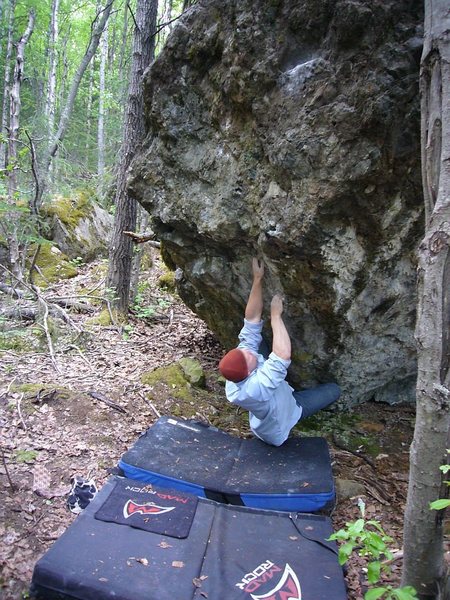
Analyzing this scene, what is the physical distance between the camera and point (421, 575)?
219 centimetres

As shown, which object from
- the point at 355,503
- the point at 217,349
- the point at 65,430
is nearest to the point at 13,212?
the point at 217,349

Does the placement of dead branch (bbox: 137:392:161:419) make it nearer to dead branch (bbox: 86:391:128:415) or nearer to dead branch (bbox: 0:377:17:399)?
dead branch (bbox: 86:391:128:415)

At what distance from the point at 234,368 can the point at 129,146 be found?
472cm

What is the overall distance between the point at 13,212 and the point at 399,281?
7.06 m

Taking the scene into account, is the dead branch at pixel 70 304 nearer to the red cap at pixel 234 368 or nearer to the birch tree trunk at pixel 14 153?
the birch tree trunk at pixel 14 153

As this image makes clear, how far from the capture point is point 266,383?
11.6 ft

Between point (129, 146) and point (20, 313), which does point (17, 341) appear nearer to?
point (20, 313)

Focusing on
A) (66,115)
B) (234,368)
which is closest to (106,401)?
(234,368)

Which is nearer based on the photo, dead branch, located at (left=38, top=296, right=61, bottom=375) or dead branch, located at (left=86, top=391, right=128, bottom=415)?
dead branch, located at (left=86, top=391, right=128, bottom=415)

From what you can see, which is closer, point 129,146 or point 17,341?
point 17,341

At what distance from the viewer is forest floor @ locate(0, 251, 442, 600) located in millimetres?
3047

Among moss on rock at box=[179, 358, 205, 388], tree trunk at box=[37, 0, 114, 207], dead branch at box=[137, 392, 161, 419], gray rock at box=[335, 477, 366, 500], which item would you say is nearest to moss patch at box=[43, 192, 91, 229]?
tree trunk at box=[37, 0, 114, 207]

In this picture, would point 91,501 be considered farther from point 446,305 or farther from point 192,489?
point 446,305

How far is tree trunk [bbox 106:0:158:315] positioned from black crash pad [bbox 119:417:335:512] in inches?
140
